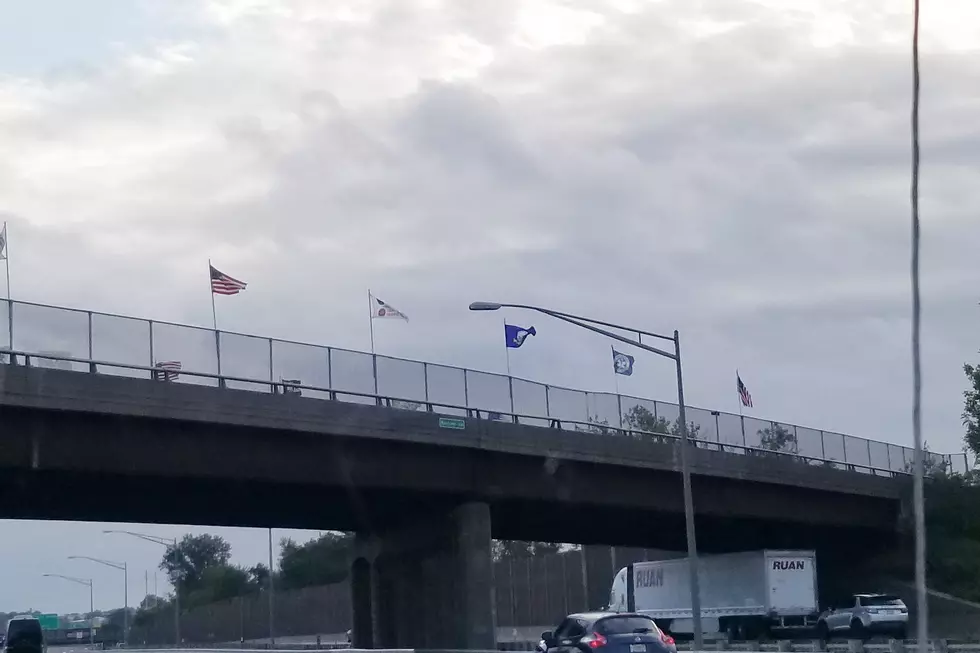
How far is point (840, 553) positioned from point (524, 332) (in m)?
28.1

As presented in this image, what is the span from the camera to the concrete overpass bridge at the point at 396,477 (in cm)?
3741

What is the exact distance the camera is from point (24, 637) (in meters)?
59.0

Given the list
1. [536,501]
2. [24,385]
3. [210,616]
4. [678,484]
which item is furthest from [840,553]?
[210,616]

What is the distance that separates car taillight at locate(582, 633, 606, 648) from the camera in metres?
25.0

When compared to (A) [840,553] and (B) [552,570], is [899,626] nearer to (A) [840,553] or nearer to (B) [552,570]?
(A) [840,553]

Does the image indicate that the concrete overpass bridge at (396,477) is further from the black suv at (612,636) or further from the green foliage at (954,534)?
the black suv at (612,636)

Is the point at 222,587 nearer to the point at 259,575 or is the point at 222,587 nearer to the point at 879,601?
the point at 259,575

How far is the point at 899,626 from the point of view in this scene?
166ft

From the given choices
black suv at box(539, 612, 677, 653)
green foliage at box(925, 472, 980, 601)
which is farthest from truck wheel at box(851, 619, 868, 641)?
black suv at box(539, 612, 677, 653)

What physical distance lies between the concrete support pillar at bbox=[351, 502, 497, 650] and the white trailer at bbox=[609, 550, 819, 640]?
1320 centimetres

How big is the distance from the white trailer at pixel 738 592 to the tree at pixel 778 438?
5.44 m

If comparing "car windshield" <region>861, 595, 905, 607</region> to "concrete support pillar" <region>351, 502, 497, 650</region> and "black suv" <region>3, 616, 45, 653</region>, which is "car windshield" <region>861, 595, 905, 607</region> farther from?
"black suv" <region>3, 616, 45, 653</region>

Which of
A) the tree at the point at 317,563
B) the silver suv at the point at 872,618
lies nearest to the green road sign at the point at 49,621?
the tree at the point at 317,563

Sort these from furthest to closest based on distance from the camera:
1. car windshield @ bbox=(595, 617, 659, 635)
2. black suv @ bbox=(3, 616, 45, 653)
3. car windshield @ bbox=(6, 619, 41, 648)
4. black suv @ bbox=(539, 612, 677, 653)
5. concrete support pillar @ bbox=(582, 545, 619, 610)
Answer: concrete support pillar @ bbox=(582, 545, 619, 610), car windshield @ bbox=(6, 619, 41, 648), black suv @ bbox=(3, 616, 45, 653), car windshield @ bbox=(595, 617, 659, 635), black suv @ bbox=(539, 612, 677, 653)
